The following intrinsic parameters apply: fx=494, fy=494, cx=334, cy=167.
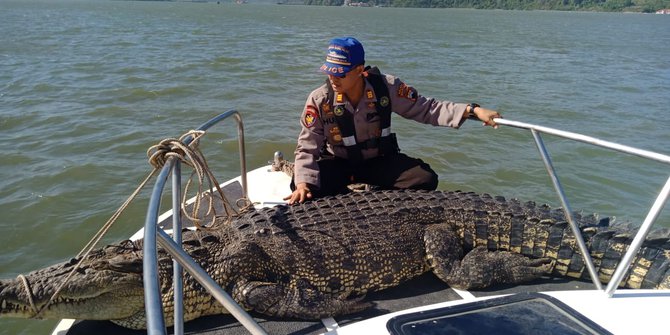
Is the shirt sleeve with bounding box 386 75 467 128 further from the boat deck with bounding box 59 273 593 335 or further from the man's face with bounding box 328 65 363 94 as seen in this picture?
the boat deck with bounding box 59 273 593 335

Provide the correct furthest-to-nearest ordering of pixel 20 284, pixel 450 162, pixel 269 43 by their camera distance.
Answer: pixel 269 43
pixel 450 162
pixel 20 284

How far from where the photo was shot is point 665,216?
648 centimetres

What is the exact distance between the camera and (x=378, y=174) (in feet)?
15.5

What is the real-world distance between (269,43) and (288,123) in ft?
51.8

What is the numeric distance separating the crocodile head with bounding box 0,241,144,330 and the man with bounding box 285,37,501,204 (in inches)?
60.7

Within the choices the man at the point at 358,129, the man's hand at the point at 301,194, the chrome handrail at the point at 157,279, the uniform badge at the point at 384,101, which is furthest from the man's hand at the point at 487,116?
the chrome handrail at the point at 157,279

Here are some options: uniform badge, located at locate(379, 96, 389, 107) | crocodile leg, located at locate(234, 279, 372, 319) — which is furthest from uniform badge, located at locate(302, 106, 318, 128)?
crocodile leg, located at locate(234, 279, 372, 319)

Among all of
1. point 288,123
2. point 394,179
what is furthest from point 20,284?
point 288,123

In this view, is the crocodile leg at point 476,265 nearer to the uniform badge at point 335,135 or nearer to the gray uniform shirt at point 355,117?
the gray uniform shirt at point 355,117

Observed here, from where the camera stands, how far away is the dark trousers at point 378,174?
4.58m

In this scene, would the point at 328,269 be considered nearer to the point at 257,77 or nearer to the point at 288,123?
the point at 288,123

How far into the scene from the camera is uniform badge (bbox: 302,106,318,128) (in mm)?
4379

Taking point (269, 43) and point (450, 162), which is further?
point (269, 43)

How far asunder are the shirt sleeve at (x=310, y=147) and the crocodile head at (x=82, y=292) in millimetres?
1509
